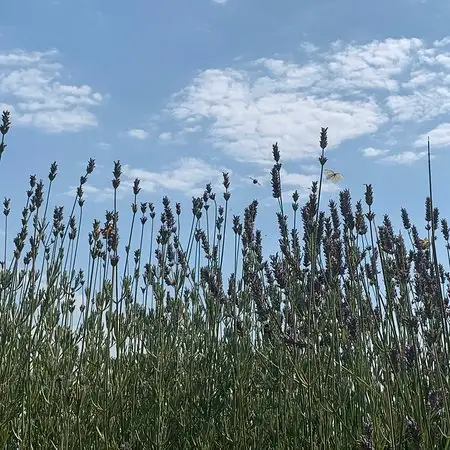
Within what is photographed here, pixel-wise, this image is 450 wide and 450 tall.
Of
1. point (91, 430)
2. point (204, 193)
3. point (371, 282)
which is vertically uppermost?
point (204, 193)

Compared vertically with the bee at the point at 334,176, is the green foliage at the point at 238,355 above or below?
below

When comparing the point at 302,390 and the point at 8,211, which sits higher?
the point at 8,211

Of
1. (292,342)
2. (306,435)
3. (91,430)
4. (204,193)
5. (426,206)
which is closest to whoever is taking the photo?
(292,342)

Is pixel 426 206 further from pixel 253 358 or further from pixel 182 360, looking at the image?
pixel 182 360

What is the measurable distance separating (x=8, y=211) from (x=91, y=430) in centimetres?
146

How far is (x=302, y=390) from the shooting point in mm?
2605

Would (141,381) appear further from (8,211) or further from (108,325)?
(8,211)

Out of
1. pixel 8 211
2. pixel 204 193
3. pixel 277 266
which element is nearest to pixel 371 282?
pixel 277 266

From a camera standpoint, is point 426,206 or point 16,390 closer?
point 16,390

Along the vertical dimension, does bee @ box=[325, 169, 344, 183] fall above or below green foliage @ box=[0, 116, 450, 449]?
above

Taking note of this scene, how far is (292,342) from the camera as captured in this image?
221 centimetres

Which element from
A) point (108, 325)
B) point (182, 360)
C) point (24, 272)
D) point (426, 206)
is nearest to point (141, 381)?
point (182, 360)

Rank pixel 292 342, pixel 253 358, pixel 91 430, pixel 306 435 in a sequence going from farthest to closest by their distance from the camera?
pixel 253 358 → pixel 91 430 → pixel 306 435 → pixel 292 342

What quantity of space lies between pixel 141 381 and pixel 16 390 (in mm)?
673
